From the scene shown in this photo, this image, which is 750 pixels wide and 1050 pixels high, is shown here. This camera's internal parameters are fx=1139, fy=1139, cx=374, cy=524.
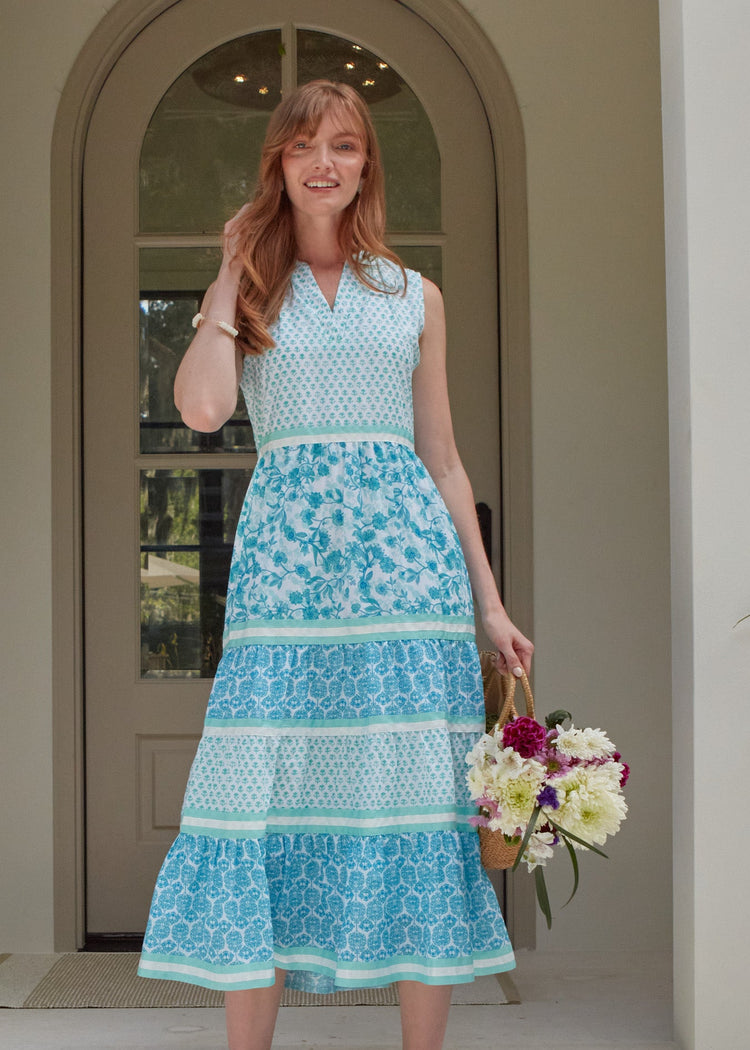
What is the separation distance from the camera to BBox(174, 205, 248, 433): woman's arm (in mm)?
1816

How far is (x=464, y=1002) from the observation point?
257 centimetres

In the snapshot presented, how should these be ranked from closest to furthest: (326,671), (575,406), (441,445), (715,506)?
(326,671)
(441,445)
(715,506)
(575,406)

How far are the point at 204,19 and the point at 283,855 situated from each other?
231 cm

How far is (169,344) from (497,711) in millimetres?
1594

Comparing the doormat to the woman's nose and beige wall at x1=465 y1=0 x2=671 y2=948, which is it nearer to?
beige wall at x1=465 y1=0 x2=671 y2=948

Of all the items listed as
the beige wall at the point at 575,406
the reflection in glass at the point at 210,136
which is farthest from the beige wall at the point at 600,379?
the reflection in glass at the point at 210,136

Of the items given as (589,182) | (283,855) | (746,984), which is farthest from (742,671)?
(589,182)

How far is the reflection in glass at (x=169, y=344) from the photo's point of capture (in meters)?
3.10

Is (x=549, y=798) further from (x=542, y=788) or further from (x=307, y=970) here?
(x=307, y=970)

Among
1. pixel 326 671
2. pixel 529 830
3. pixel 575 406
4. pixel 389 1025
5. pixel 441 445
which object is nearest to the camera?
pixel 529 830

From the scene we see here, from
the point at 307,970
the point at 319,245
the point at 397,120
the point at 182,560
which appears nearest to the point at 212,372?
the point at 319,245

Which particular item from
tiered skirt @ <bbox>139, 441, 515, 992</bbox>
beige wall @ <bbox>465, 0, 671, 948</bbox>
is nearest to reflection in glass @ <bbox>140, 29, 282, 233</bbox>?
beige wall @ <bbox>465, 0, 671, 948</bbox>

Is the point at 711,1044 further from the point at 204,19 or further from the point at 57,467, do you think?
the point at 204,19

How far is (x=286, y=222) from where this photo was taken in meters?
1.97
